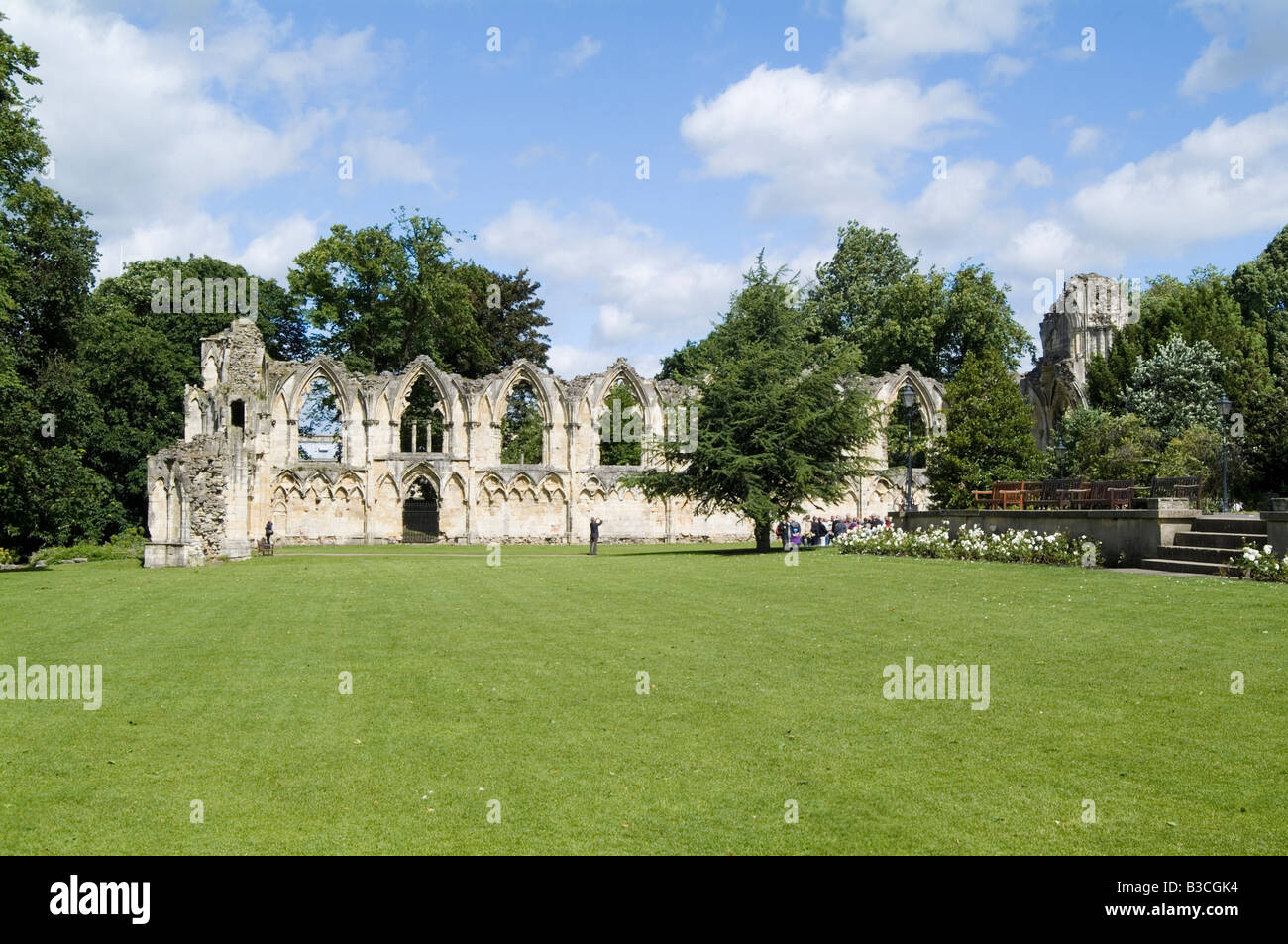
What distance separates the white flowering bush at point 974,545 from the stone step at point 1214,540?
155 centimetres

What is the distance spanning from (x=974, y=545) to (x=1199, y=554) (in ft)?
18.8

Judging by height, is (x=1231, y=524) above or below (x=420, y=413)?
below

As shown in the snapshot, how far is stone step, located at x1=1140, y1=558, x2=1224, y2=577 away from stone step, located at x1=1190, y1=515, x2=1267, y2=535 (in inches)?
33.5

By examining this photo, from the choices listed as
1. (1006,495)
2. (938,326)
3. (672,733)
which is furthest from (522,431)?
(672,733)

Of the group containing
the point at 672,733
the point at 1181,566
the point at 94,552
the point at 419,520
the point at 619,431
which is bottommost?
the point at 672,733

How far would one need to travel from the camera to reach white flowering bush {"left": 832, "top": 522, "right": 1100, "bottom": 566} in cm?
2098

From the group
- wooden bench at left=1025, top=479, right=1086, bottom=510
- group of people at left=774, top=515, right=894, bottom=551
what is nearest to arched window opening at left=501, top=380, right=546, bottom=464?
group of people at left=774, top=515, right=894, bottom=551

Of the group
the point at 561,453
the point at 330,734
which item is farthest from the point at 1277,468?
the point at 330,734

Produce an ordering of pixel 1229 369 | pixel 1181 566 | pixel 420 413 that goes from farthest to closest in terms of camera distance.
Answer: pixel 420 413 → pixel 1229 369 → pixel 1181 566

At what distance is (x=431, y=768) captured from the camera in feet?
23.5

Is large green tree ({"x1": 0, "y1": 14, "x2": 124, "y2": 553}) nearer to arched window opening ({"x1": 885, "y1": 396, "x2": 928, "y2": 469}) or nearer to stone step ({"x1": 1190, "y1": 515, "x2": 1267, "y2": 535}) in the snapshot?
stone step ({"x1": 1190, "y1": 515, "x2": 1267, "y2": 535})

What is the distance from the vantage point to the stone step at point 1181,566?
17.3 metres

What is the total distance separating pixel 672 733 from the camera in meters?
7.95

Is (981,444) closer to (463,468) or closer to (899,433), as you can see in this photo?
(899,433)
